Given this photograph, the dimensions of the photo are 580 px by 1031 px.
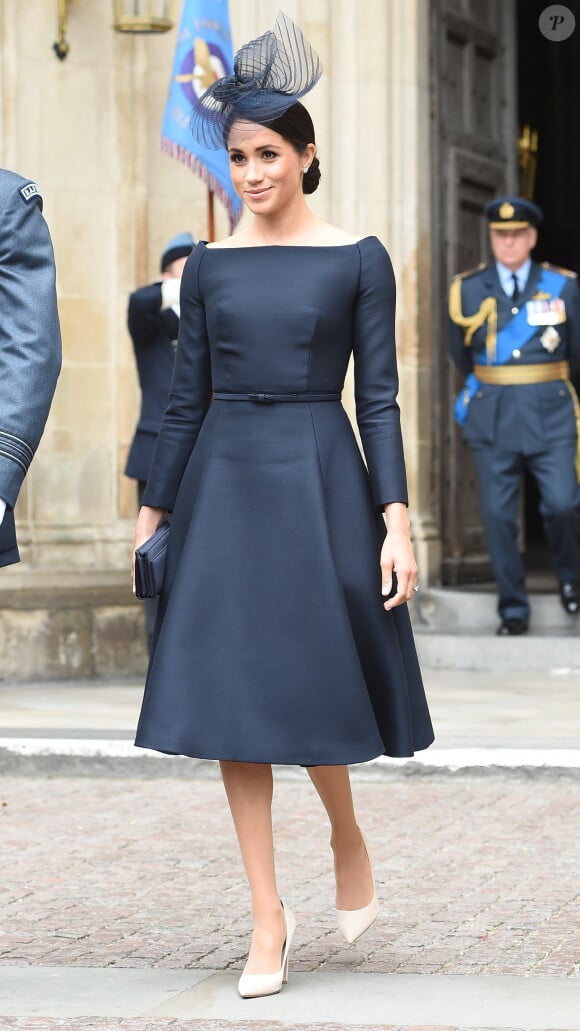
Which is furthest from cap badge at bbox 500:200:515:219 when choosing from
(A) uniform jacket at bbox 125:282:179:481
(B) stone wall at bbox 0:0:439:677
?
(A) uniform jacket at bbox 125:282:179:481

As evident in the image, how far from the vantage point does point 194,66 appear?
944cm

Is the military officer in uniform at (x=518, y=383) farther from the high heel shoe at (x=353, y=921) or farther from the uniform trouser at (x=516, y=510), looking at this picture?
the high heel shoe at (x=353, y=921)

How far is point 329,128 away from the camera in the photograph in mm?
10812

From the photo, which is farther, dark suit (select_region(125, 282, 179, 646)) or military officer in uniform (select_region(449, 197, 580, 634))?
military officer in uniform (select_region(449, 197, 580, 634))

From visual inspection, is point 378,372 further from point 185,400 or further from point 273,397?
point 185,400

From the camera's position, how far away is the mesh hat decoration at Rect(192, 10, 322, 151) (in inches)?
174

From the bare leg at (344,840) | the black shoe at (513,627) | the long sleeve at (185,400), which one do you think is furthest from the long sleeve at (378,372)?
the black shoe at (513,627)

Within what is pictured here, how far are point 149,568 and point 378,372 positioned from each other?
2.07ft

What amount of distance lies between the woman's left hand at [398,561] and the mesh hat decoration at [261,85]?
88 cm

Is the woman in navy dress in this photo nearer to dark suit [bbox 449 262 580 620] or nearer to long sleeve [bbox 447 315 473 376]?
dark suit [bbox 449 262 580 620]

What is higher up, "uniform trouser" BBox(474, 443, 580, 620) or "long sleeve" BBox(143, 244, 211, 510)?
"long sleeve" BBox(143, 244, 211, 510)

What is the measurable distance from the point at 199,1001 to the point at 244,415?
3.90ft

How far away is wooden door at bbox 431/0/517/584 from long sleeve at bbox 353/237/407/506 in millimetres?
6887

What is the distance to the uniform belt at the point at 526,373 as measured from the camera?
33.5 ft
